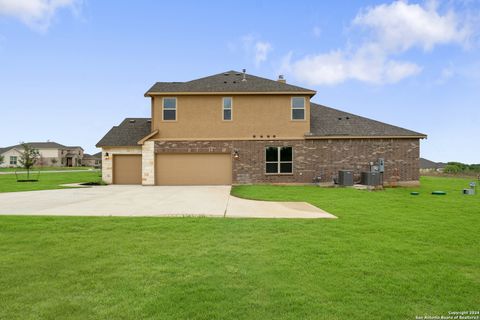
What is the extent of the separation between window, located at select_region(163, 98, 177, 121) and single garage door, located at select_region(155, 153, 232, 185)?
95.3 inches

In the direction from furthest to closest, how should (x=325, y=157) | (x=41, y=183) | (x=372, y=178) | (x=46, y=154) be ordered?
(x=46, y=154) → (x=41, y=183) → (x=325, y=157) → (x=372, y=178)

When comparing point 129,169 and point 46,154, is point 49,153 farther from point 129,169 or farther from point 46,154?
point 129,169

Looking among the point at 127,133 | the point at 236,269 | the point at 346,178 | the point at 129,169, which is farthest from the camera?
the point at 127,133

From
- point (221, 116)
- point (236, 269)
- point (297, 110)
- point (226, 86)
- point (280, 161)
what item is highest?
point (226, 86)

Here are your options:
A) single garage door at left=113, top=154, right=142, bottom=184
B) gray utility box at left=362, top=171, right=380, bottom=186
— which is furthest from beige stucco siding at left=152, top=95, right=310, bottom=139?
gray utility box at left=362, top=171, right=380, bottom=186

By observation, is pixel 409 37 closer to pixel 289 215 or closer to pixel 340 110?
pixel 340 110

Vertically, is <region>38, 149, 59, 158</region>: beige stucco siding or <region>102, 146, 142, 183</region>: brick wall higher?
<region>38, 149, 59, 158</region>: beige stucco siding

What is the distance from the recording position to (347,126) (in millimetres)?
19844

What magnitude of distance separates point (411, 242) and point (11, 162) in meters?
83.9

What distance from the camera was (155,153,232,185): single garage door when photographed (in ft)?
63.5

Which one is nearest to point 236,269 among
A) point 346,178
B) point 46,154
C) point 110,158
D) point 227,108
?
point 346,178

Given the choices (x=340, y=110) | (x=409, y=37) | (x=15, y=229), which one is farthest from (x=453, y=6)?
(x=15, y=229)

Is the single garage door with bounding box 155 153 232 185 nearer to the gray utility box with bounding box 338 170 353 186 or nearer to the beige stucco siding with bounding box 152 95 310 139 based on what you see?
the beige stucco siding with bounding box 152 95 310 139

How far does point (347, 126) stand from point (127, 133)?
608 inches
